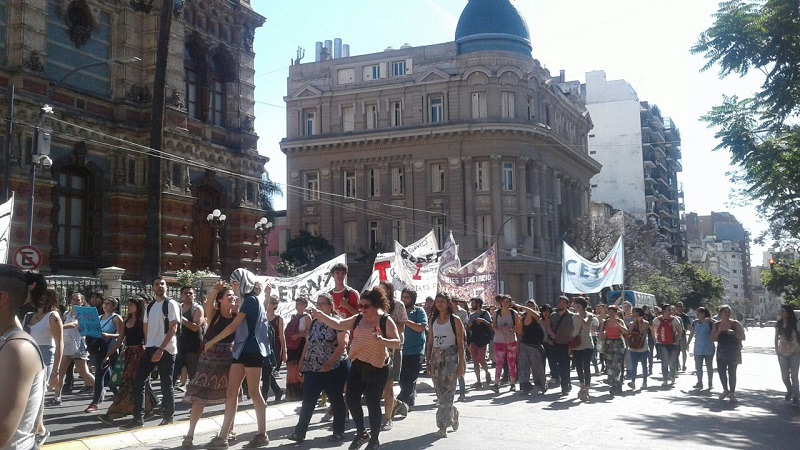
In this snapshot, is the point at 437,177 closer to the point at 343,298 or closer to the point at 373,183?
the point at 373,183

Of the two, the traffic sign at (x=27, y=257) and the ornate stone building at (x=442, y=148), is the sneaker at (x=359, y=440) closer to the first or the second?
the traffic sign at (x=27, y=257)

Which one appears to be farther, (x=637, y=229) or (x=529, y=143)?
(x=637, y=229)

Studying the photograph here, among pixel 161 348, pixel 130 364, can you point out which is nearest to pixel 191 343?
pixel 130 364

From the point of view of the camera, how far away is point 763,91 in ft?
54.0

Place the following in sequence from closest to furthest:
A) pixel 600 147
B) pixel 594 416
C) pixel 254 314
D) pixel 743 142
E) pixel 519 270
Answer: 1. pixel 254 314
2. pixel 594 416
3. pixel 743 142
4. pixel 519 270
5. pixel 600 147

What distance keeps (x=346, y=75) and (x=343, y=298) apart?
46299 mm

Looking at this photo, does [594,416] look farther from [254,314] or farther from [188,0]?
[188,0]

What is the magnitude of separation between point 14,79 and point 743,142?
18144 mm

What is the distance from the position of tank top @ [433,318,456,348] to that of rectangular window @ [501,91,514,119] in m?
41.8

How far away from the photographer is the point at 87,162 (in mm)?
22172

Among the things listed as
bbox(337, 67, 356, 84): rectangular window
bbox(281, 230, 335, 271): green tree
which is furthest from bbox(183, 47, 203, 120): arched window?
bbox(337, 67, 356, 84): rectangular window

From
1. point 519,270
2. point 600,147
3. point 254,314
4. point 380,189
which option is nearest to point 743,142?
point 254,314

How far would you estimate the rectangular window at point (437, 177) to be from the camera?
51.5 meters

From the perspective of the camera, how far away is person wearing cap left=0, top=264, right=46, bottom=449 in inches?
125
